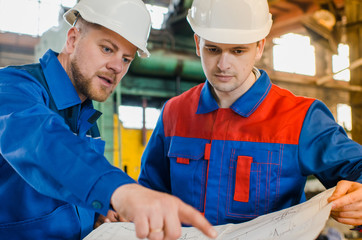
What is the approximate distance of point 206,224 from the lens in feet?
2.10

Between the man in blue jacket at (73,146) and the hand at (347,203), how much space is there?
65cm

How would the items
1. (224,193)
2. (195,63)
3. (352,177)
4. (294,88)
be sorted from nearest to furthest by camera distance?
(352,177), (224,193), (195,63), (294,88)

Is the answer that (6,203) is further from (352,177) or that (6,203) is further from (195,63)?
(195,63)

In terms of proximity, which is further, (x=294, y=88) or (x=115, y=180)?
(x=294, y=88)

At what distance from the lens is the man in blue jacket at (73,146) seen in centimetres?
67

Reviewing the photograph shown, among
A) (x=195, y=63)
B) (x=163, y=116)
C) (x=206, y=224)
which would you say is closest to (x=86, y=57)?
(x=163, y=116)

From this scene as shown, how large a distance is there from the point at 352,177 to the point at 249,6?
0.88 meters

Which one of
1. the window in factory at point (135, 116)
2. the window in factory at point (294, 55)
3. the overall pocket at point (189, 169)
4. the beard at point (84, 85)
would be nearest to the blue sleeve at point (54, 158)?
the beard at point (84, 85)

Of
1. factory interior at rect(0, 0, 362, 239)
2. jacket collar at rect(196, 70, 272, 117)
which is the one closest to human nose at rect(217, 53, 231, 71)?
jacket collar at rect(196, 70, 272, 117)

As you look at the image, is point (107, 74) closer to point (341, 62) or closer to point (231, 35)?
point (231, 35)

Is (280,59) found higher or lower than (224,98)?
lower

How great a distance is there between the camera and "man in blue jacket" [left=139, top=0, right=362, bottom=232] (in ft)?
4.75

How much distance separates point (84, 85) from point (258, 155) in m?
0.85

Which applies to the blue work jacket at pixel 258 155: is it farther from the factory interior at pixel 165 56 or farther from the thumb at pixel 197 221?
the factory interior at pixel 165 56
